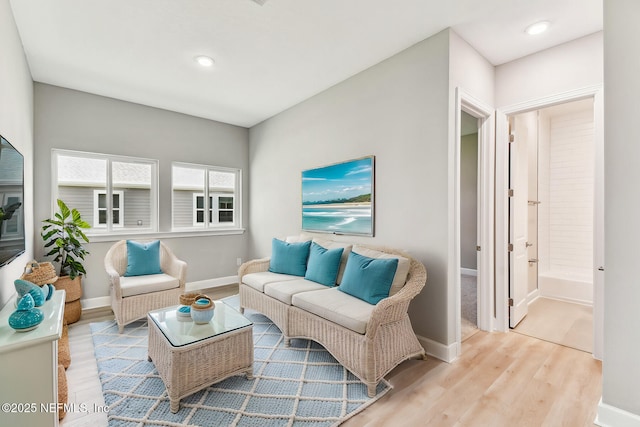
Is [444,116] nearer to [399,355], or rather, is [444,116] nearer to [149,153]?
[399,355]

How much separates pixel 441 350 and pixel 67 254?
3.90 m

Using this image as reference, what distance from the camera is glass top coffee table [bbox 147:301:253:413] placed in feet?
6.02

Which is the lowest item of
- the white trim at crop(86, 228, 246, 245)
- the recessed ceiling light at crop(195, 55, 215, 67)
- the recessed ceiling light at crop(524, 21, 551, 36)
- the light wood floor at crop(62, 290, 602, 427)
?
the light wood floor at crop(62, 290, 602, 427)

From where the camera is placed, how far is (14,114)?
2328 millimetres

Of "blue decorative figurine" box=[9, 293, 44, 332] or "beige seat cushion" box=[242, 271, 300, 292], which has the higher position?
"blue decorative figurine" box=[9, 293, 44, 332]

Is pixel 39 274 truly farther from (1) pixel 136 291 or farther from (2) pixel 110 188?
(2) pixel 110 188

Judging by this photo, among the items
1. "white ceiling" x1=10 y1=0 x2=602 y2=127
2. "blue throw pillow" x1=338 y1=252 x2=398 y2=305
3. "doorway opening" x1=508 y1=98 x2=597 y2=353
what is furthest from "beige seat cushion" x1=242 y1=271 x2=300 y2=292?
"doorway opening" x1=508 y1=98 x2=597 y2=353

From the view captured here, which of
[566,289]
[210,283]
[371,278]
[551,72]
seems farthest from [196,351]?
[566,289]

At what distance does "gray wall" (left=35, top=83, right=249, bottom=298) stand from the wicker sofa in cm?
194

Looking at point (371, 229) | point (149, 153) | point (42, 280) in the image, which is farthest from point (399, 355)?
point (149, 153)

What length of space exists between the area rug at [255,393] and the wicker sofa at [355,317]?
165 mm

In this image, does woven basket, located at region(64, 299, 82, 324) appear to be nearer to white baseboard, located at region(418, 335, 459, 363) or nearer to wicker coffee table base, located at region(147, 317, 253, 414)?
wicker coffee table base, located at region(147, 317, 253, 414)

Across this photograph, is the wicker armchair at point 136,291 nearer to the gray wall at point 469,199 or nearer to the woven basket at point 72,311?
the woven basket at point 72,311

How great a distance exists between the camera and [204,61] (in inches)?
117
